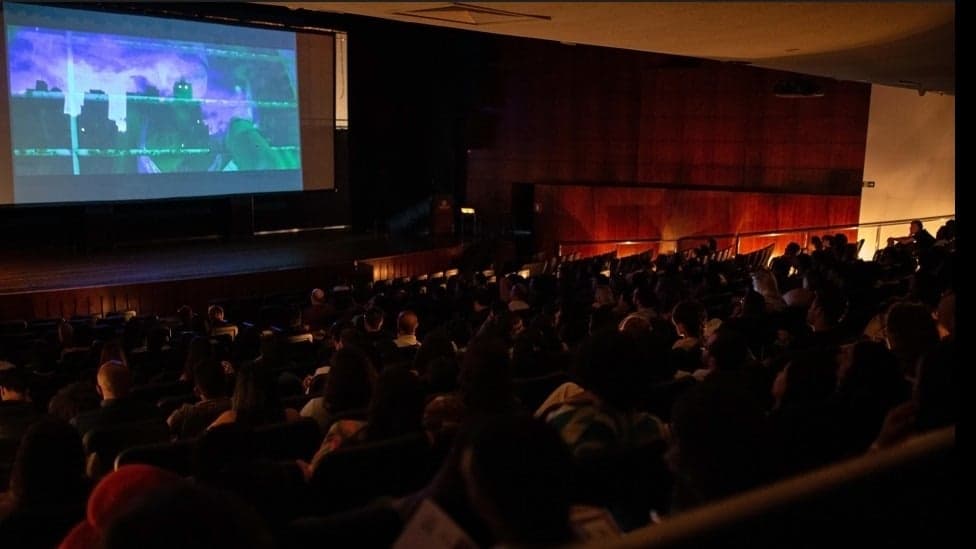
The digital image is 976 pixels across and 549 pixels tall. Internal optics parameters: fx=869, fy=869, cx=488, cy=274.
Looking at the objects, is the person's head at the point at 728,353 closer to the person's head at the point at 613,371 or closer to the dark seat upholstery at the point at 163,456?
the person's head at the point at 613,371

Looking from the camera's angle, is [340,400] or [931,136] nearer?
[340,400]

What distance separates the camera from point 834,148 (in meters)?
14.8

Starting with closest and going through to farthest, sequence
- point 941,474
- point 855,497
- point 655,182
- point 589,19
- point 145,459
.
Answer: point 855,497 → point 941,474 → point 145,459 → point 589,19 → point 655,182

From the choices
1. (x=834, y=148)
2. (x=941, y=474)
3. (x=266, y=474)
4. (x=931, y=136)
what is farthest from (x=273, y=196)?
(x=941, y=474)

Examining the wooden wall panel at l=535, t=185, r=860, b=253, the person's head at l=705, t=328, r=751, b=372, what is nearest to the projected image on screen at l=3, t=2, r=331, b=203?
the wooden wall panel at l=535, t=185, r=860, b=253

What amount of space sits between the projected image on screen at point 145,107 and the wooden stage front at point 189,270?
1011 millimetres

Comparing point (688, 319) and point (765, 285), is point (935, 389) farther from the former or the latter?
point (765, 285)

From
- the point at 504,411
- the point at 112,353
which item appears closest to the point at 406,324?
the point at 112,353

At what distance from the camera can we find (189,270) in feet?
39.3

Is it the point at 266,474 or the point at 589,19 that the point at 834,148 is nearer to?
the point at 589,19

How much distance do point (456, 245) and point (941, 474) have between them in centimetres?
1408

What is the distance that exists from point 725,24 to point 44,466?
3.44 m

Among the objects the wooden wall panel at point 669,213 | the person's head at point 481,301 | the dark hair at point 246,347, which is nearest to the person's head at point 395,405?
the dark hair at point 246,347

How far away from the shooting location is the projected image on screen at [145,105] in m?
11.8
